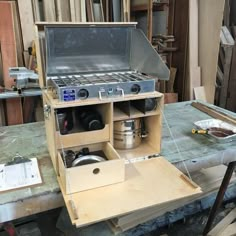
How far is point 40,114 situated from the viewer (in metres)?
2.78

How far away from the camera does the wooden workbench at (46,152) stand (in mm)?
888

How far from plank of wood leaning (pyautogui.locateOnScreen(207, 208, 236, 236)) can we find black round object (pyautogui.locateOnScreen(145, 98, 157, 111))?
1.05 meters

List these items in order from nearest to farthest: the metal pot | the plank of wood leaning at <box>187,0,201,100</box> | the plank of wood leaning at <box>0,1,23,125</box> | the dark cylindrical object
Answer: the dark cylindrical object, the metal pot, the plank of wood leaning at <box>0,1,23,125</box>, the plank of wood leaning at <box>187,0,201,100</box>

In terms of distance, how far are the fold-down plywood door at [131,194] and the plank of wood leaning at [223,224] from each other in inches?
35.2

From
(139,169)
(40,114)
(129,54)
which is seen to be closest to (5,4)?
(40,114)

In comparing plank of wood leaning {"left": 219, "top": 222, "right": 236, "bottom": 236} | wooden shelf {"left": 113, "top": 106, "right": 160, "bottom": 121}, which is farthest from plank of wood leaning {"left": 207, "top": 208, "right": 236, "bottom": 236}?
wooden shelf {"left": 113, "top": 106, "right": 160, "bottom": 121}

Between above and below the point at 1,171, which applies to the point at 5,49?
above

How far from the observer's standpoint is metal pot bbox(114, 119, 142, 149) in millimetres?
1143

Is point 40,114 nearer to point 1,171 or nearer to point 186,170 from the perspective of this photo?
point 1,171

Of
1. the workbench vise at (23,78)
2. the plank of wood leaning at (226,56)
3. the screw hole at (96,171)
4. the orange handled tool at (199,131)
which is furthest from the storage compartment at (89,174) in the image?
the plank of wood leaning at (226,56)

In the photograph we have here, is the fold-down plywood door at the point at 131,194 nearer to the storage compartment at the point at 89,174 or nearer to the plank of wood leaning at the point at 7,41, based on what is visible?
the storage compartment at the point at 89,174

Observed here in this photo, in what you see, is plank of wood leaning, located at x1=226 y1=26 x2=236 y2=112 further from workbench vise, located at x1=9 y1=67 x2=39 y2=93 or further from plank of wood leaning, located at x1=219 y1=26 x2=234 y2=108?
workbench vise, located at x1=9 y1=67 x2=39 y2=93

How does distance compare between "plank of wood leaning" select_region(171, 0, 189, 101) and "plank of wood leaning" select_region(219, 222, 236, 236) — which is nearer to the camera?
"plank of wood leaning" select_region(219, 222, 236, 236)

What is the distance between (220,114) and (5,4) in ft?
6.82
